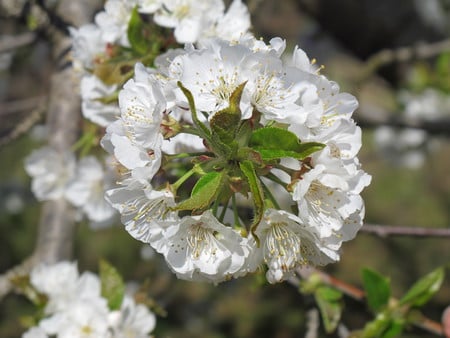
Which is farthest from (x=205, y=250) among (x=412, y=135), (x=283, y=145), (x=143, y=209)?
(x=412, y=135)

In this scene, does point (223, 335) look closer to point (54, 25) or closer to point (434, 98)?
point (434, 98)

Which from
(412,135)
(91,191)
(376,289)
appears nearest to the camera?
(376,289)

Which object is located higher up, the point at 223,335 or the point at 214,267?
the point at 214,267

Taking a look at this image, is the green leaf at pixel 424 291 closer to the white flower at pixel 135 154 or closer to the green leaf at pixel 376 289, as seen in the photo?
the green leaf at pixel 376 289

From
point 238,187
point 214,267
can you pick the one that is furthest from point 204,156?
point 214,267

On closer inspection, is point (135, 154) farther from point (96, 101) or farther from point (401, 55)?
point (401, 55)

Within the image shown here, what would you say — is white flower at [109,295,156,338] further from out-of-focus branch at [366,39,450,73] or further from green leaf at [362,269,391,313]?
out-of-focus branch at [366,39,450,73]
